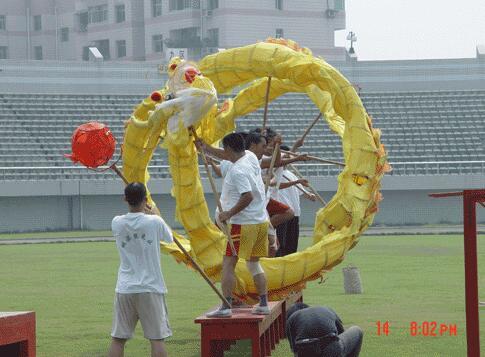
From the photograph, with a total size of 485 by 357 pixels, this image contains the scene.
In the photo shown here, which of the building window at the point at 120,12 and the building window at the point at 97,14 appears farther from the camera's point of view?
the building window at the point at 97,14

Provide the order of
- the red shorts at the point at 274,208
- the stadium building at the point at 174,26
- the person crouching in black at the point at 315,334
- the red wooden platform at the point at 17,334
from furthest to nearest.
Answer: the stadium building at the point at 174,26 → the red shorts at the point at 274,208 → the red wooden platform at the point at 17,334 → the person crouching in black at the point at 315,334

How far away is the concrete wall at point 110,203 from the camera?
4184 cm

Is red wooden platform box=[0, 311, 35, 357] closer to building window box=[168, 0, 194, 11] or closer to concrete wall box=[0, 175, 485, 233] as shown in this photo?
concrete wall box=[0, 175, 485, 233]

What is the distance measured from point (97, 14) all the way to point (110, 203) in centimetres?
3462

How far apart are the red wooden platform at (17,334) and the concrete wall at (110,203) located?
105 feet

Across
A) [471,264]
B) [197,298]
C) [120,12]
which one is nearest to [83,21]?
[120,12]

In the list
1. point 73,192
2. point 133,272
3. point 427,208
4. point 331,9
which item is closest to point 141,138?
point 133,272

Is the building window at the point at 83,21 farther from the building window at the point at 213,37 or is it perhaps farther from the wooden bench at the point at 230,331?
the wooden bench at the point at 230,331

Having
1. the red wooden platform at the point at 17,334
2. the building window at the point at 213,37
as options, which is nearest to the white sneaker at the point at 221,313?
the red wooden platform at the point at 17,334

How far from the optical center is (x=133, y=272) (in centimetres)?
962

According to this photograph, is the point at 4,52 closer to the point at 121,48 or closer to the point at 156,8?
the point at 121,48

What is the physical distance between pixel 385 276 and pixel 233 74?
25.1 feet

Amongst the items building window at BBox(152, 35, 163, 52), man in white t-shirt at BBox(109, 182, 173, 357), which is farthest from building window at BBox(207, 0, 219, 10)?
man in white t-shirt at BBox(109, 182, 173, 357)

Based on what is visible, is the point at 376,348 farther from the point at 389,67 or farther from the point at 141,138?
the point at 389,67
